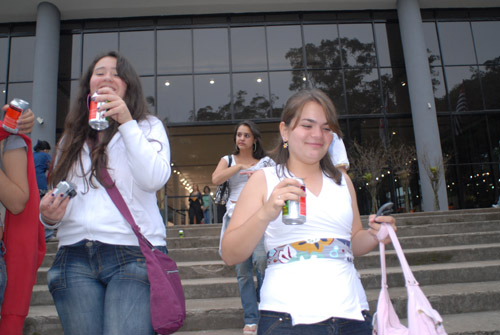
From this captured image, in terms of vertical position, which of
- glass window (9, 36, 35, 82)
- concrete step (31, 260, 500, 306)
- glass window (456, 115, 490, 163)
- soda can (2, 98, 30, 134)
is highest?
glass window (9, 36, 35, 82)

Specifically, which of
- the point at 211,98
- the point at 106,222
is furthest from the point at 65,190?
the point at 211,98

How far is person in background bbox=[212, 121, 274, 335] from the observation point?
143 inches

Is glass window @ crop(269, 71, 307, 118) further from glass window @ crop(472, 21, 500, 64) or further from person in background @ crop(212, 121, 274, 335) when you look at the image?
person in background @ crop(212, 121, 274, 335)

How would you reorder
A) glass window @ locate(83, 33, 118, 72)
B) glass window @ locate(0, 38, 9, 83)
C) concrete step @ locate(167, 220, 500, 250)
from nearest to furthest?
concrete step @ locate(167, 220, 500, 250), glass window @ locate(0, 38, 9, 83), glass window @ locate(83, 33, 118, 72)

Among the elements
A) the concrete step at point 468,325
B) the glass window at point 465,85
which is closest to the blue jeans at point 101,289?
the concrete step at point 468,325

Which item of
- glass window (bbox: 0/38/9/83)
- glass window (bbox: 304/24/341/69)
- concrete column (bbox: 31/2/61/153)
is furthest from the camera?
glass window (bbox: 304/24/341/69)

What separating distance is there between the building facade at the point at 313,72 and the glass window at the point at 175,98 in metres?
0.04

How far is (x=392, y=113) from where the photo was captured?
15320 millimetres

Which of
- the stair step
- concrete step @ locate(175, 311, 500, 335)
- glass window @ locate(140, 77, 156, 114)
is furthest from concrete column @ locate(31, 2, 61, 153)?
concrete step @ locate(175, 311, 500, 335)

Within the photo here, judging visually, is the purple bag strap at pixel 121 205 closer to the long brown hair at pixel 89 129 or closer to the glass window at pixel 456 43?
the long brown hair at pixel 89 129

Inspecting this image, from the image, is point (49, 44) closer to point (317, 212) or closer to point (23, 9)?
point (23, 9)

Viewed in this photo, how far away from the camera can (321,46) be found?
1556 cm

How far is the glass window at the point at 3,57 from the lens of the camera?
1497 centimetres

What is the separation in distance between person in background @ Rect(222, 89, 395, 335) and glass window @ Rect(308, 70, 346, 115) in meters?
13.9
